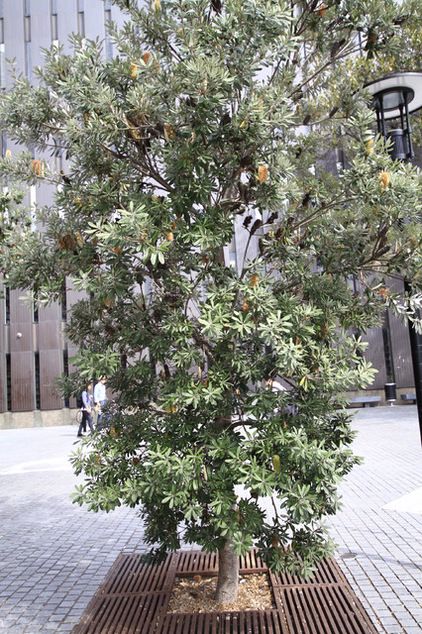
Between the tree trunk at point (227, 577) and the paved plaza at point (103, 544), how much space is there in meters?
1.08

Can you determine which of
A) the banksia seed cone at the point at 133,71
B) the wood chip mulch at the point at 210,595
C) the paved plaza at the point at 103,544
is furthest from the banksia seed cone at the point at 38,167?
the wood chip mulch at the point at 210,595

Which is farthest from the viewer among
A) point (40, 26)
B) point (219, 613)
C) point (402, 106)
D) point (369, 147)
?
point (40, 26)

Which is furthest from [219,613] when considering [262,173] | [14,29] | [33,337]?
[14,29]

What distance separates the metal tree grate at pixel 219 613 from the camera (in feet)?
14.1

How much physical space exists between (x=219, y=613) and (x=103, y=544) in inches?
111

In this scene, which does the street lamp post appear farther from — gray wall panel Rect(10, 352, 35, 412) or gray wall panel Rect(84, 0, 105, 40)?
gray wall panel Rect(84, 0, 105, 40)

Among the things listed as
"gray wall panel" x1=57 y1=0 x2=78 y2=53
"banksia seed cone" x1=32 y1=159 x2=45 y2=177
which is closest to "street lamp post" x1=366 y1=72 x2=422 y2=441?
"banksia seed cone" x1=32 y1=159 x2=45 y2=177

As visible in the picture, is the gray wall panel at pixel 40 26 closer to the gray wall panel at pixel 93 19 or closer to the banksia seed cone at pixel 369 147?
the gray wall panel at pixel 93 19

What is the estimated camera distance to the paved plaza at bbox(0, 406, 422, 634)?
4875 millimetres

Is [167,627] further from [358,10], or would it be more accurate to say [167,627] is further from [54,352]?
[54,352]

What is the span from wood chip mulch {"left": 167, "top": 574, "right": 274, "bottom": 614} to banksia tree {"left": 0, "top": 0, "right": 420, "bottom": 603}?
0.50 feet

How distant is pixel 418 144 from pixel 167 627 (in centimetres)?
2102

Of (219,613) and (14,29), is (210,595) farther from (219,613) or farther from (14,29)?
(14,29)

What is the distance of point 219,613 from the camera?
451 centimetres
